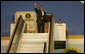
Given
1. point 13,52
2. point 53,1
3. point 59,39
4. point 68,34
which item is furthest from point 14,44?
point 53,1

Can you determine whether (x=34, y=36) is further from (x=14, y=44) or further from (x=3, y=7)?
(x=3, y=7)

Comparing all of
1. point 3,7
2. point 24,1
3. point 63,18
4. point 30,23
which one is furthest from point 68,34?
point 3,7

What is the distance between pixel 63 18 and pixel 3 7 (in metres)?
3.20

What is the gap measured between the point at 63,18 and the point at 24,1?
232 centimetres

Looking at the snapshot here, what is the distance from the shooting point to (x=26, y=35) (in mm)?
8695

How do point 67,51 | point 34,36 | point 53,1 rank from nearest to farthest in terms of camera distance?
point 34,36 < point 67,51 < point 53,1

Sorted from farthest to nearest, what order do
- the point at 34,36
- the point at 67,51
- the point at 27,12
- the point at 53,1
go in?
the point at 53,1, the point at 27,12, the point at 67,51, the point at 34,36

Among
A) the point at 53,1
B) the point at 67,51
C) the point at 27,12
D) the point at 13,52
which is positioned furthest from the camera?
the point at 53,1

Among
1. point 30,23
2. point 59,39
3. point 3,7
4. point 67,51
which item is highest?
point 3,7

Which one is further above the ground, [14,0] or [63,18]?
[14,0]

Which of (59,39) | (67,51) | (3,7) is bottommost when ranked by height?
(67,51)

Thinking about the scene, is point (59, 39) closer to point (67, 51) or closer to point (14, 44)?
point (67, 51)

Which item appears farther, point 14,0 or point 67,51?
point 14,0

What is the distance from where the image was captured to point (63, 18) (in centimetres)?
1046
